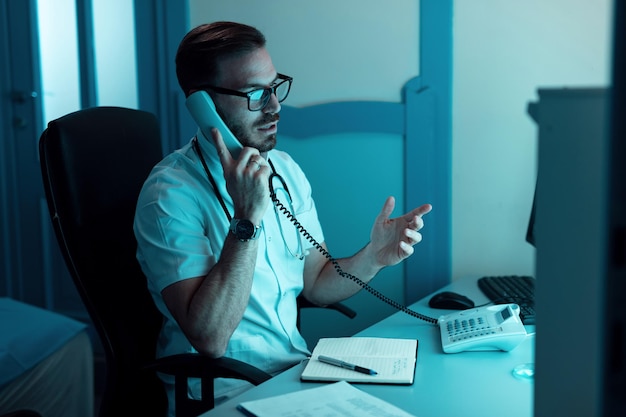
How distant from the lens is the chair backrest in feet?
4.58

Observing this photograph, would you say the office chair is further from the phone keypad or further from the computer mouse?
the computer mouse

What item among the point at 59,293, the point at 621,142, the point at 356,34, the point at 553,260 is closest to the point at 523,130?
the point at 356,34

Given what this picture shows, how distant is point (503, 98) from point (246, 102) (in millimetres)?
849

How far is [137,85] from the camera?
99.7 inches

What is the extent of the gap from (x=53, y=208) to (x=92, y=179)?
0.33 feet

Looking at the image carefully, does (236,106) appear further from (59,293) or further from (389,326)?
(59,293)

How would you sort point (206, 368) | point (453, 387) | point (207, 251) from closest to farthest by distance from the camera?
point (453, 387) → point (206, 368) → point (207, 251)

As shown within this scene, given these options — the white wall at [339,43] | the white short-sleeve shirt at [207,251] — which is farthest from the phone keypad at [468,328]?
the white wall at [339,43]

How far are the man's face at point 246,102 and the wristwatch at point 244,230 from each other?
253 mm

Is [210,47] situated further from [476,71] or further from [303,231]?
Result: [476,71]

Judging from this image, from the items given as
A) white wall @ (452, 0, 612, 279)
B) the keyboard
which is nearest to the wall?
white wall @ (452, 0, 612, 279)

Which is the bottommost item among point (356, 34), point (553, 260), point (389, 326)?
point (389, 326)

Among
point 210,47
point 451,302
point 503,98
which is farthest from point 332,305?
point 503,98

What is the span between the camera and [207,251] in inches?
57.3
